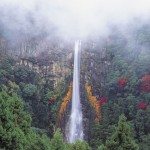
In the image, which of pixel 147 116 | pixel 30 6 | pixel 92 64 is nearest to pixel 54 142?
pixel 147 116

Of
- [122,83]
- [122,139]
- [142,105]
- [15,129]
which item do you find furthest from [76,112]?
[15,129]

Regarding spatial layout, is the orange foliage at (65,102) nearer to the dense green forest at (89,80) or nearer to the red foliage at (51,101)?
the dense green forest at (89,80)

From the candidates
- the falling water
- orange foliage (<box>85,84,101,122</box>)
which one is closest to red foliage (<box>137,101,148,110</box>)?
orange foliage (<box>85,84,101,122</box>)

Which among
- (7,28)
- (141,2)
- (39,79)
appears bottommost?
(39,79)

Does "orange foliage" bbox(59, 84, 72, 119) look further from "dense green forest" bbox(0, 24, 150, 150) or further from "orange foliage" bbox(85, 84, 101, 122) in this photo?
"orange foliage" bbox(85, 84, 101, 122)

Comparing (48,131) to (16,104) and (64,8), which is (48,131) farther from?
(16,104)

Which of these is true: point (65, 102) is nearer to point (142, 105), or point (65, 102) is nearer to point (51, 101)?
point (51, 101)
